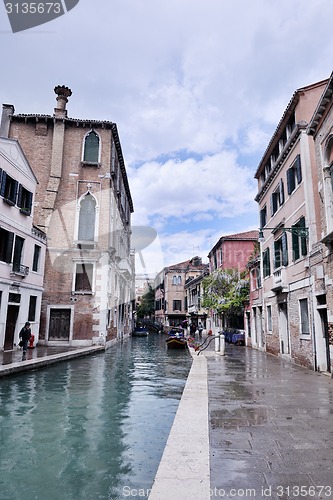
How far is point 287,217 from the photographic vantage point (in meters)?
15.1

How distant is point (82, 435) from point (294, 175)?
12.2 m

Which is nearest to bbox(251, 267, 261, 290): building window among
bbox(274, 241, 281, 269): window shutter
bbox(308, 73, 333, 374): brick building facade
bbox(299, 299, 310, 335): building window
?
bbox(274, 241, 281, 269): window shutter

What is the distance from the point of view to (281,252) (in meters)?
16.3

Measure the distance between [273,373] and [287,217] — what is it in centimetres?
674

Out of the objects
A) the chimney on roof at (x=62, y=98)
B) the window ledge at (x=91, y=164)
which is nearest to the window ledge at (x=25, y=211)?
the window ledge at (x=91, y=164)

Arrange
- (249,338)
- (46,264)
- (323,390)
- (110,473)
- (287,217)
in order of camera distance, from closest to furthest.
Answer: (110,473) → (323,390) → (287,217) → (46,264) → (249,338)

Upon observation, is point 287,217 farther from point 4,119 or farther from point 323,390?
point 4,119

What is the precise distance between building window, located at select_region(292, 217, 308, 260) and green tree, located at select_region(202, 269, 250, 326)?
1262 centimetres

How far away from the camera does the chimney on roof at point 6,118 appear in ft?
77.1

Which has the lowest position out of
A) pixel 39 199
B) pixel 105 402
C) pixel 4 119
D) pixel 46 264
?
pixel 105 402

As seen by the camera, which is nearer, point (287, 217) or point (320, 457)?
point (320, 457)

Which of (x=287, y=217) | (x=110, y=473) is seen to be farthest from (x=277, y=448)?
(x=287, y=217)

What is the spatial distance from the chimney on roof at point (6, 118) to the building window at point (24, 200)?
7252 millimetres

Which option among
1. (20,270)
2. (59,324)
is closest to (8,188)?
(20,270)
